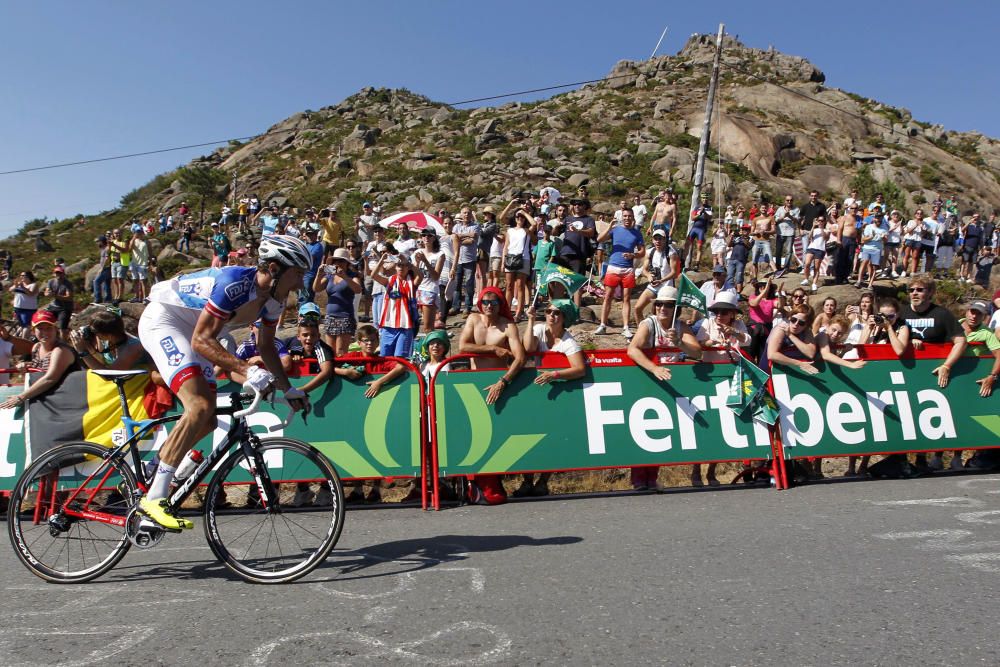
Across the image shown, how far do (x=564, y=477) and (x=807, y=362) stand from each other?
9.18 feet

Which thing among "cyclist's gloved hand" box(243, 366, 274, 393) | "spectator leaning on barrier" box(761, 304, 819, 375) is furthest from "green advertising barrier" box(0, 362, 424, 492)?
"spectator leaning on barrier" box(761, 304, 819, 375)

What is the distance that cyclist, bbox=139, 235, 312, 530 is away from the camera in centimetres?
431

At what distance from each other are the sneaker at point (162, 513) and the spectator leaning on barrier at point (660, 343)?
4373 mm

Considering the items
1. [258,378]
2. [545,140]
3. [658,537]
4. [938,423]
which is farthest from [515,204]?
[545,140]

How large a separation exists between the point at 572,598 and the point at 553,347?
3604 millimetres

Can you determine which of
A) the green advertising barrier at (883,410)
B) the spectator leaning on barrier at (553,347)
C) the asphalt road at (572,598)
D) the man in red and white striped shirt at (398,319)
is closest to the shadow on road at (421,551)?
the asphalt road at (572,598)

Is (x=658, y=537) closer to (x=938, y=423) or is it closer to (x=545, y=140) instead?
(x=938, y=423)

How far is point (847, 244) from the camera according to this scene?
17797 mm

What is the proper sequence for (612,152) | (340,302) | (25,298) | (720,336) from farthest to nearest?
1. (612,152)
2. (25,298)
3. (340,302)
4. (720,336)

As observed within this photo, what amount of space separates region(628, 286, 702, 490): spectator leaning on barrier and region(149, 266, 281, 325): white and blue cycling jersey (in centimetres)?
394

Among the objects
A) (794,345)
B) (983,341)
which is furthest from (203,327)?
(983,341)

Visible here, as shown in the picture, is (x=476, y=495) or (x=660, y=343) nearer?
A: (x=476, y=495)

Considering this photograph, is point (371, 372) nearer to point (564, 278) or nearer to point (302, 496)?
point (302, 496)

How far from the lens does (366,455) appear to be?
273 inches
